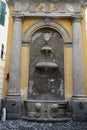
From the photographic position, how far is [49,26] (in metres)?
12.4

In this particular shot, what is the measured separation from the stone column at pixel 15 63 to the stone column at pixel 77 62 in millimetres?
3040

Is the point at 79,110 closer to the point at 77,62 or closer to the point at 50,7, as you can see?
the point at 77,62

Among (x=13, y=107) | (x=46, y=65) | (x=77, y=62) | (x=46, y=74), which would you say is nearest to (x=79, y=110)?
(x=77, y=62)

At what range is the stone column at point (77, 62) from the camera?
11266 mm

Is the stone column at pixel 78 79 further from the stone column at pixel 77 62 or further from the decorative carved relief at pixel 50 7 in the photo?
the decorative carved relief at pixel 50 7

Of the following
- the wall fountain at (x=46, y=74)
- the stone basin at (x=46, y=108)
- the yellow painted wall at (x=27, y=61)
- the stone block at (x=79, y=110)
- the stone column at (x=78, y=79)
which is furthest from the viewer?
the yellow painted wall at (x=27, y=61)

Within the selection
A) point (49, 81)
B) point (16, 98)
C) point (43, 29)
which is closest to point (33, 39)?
point (43, 29)

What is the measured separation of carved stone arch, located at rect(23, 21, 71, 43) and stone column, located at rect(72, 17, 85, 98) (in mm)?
462

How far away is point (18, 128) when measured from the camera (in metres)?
8.34

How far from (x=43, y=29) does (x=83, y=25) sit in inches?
93.0

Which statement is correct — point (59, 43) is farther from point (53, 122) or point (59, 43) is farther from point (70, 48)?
point (53, 122)

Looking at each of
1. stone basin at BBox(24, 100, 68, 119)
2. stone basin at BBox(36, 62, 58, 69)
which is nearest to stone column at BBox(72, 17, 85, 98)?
stone basin at BBox(24, 100, 68, 119)

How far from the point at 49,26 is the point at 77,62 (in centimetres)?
273

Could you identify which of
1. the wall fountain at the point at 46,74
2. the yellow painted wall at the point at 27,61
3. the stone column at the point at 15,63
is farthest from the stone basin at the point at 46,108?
the stone column at the point at 15,63
